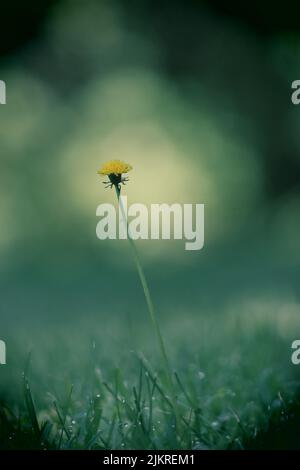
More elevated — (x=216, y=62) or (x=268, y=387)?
(x=216, y=62)

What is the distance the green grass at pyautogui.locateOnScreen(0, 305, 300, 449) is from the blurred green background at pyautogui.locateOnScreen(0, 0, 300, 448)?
0.03 ft

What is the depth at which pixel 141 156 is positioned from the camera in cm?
153

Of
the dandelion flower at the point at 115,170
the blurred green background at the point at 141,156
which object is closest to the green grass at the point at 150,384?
the blurred green background at the point at 141,156

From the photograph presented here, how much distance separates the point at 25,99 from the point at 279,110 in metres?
0.57

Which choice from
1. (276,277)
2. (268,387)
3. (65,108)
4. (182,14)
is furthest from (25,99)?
(268,387)

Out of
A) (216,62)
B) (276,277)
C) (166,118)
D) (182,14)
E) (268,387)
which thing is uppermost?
(182,14)

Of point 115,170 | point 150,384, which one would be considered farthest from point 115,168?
point 150,384

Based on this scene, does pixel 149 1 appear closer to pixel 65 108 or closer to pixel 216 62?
pixel 216 62

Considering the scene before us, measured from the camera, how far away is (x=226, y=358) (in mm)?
1542

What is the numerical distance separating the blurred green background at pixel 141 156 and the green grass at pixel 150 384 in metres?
0.01

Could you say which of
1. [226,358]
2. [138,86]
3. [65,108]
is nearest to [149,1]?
[138,86]

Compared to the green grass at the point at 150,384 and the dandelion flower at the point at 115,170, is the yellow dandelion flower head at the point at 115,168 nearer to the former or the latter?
the dandelion flower at the point at 115,170

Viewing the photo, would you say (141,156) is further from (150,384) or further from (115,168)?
(150,384)

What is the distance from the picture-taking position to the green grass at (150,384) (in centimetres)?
137
